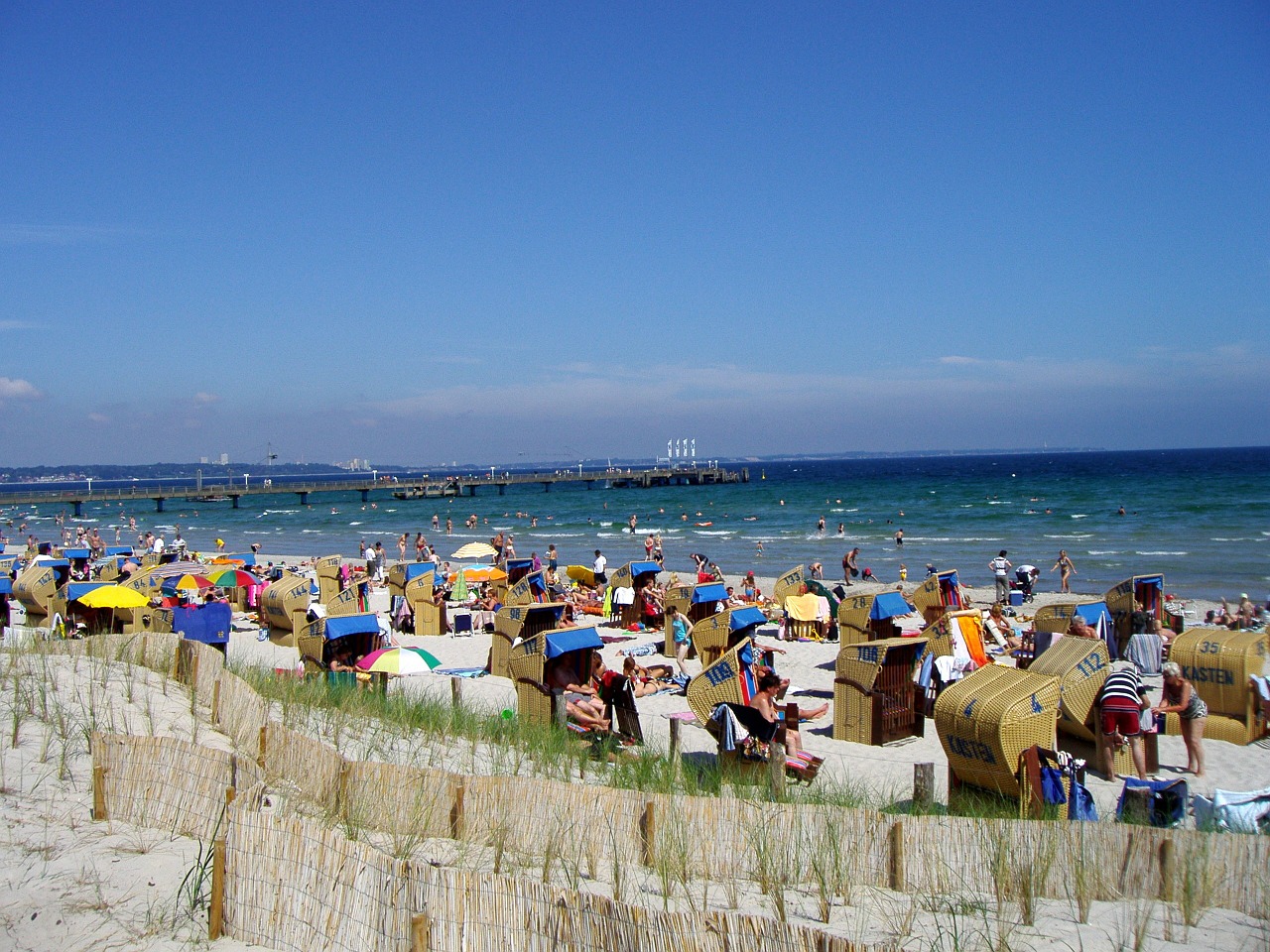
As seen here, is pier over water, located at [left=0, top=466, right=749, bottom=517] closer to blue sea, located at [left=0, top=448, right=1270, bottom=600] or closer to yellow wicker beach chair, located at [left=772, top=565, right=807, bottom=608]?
blue sea, located at [left=0, top=448, right=1270, bottom=600]

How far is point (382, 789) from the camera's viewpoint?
18.5ft

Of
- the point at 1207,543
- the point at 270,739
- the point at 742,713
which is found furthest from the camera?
the point at 1207,543

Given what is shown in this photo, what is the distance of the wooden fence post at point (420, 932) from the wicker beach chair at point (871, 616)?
9899mm

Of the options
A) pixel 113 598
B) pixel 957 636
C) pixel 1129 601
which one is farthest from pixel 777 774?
pixel 113 598

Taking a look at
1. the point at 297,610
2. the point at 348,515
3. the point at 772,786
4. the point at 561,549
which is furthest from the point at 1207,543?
the point at 348,515

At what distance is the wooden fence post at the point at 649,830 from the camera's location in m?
5.27

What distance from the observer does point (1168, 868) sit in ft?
16.1

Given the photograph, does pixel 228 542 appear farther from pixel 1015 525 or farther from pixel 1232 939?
pixel 1232 939

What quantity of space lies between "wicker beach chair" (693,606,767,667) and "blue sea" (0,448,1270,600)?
16021 millimetres

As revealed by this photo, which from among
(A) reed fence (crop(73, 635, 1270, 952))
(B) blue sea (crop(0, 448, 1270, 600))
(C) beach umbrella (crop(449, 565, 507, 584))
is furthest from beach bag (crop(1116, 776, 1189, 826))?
(B) blue sea (crop(0, 448, 1270, 600))

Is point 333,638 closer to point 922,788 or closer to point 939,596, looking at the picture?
point 922,788

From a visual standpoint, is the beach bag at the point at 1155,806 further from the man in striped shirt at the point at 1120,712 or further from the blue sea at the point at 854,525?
the blue sea at the point at 854,525

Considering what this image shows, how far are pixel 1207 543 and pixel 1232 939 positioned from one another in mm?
35566

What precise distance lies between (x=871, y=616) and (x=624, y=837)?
841cm
